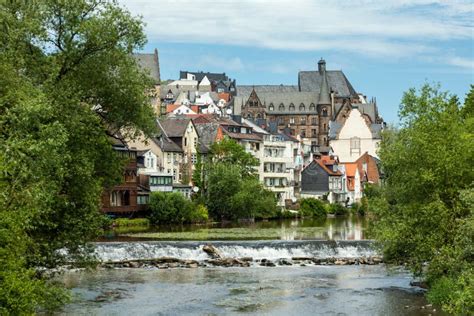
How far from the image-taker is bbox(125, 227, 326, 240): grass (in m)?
78.4

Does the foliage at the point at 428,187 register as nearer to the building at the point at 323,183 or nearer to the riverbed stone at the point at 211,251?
the riverbed stone at the point at 211,251

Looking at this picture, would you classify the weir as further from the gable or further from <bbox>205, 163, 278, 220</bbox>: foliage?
the gable

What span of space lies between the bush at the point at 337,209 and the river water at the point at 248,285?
222ft

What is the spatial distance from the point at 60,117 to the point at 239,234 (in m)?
49.3

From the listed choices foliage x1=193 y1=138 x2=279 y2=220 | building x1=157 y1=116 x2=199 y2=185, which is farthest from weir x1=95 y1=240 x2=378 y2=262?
building x1=157 y1=116 x2=199 y2=185

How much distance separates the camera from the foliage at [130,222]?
91.4 metres

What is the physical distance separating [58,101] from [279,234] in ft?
173

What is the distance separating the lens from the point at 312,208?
5123 inches

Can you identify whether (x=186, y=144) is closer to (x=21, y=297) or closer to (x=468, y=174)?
(x=468, y=174)

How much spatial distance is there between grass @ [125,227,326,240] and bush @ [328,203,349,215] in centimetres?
4117

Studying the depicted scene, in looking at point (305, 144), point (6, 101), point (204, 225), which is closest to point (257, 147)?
point (305, 144)

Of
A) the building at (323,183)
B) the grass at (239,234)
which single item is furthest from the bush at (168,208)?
the building at (323,183)

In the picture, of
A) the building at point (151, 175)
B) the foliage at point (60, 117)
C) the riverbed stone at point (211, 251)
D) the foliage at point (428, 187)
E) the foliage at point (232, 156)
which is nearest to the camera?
the foliage at point (60, 117)

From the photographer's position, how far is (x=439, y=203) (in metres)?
40.9
